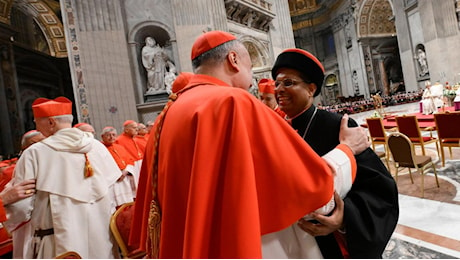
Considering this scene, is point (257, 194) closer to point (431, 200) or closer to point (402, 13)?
point (431, 200)

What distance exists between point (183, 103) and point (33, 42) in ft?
66.2

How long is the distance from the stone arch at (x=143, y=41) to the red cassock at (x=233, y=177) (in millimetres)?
9108

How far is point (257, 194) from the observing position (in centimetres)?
90

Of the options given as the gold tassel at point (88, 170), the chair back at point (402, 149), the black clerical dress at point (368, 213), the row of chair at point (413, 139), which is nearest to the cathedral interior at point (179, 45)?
the row of chair at point (413, 139)

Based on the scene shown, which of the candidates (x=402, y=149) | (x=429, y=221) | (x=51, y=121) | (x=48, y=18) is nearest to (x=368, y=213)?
(x=51, y=121)

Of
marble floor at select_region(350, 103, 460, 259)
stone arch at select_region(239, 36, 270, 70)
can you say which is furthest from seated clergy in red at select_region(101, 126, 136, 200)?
stone arch at select_region(239, 36, 270, 70)

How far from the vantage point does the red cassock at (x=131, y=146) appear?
5266 millimetres

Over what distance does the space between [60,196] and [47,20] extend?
1849cm

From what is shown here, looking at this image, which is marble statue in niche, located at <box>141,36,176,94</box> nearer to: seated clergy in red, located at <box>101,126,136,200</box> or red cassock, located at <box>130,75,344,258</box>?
seated clergy in red, located at <box>101,126,136,200</box>

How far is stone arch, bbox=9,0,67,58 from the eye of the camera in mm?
14939

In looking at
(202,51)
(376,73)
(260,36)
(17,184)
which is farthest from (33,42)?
(376,73)

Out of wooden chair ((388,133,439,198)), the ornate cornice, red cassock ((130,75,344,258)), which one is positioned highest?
the ornate cornice

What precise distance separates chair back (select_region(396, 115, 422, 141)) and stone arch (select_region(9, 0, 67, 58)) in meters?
17.0

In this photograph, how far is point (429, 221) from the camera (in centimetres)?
333
